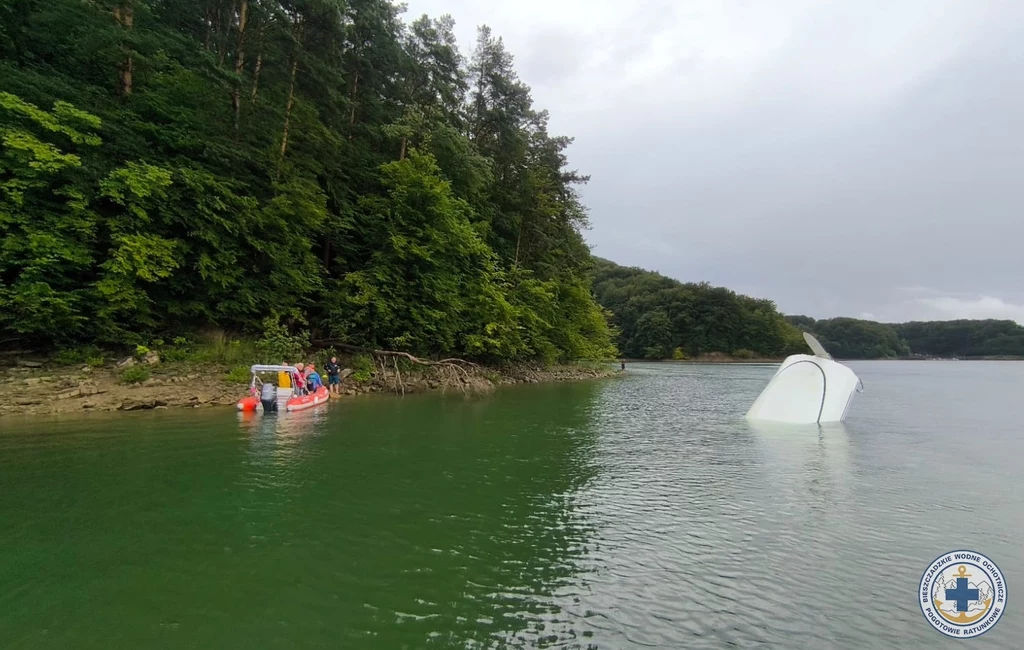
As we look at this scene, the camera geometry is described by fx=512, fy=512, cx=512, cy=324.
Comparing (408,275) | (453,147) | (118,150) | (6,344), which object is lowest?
(6,344)

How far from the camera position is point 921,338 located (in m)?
150

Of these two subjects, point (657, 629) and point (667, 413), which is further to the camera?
point (667, 413)

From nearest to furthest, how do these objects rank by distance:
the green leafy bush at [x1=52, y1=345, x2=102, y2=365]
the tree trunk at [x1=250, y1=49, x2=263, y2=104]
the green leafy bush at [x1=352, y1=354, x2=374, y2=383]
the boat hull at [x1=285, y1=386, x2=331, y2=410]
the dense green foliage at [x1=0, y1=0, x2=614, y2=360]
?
the dense green foliage at [x1=0, y1=0, x2=614, y2=360] → the green leafy bush at [x1=52, y1=345, x2=102, y2=365] → the boat hull at [x1=285, y1=386, x2=331, y2=410] → the tree trunk at [x1=250, y1=49, x2=263, y2=104] → the green leafy bush at [x1=352, y1=354, x2=374, y2=383]

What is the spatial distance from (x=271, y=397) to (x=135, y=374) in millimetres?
4951

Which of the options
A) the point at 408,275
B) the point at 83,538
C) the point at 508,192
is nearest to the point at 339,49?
the point at 408,275

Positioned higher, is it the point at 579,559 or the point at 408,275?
the point at 408,275

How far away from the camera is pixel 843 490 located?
9.82 metres

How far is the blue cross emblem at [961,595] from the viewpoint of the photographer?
17.6 ft

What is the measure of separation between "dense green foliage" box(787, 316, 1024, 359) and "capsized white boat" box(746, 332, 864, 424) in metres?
134

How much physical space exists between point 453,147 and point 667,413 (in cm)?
1932

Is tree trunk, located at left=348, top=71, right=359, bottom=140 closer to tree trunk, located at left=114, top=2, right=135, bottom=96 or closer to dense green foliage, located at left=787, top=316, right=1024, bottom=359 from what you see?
tree trunk, located at left=114, top=2, right=135, bottom=96

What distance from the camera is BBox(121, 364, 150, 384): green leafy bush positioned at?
17172 mm

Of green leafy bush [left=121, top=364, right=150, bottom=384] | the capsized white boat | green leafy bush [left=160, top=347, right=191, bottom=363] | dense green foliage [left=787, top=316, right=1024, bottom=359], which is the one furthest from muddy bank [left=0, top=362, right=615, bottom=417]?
dense green foliage [left=787, top=316, right=1024, bottom=359]

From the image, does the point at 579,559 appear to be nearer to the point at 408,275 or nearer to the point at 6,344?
the point at 6,344
